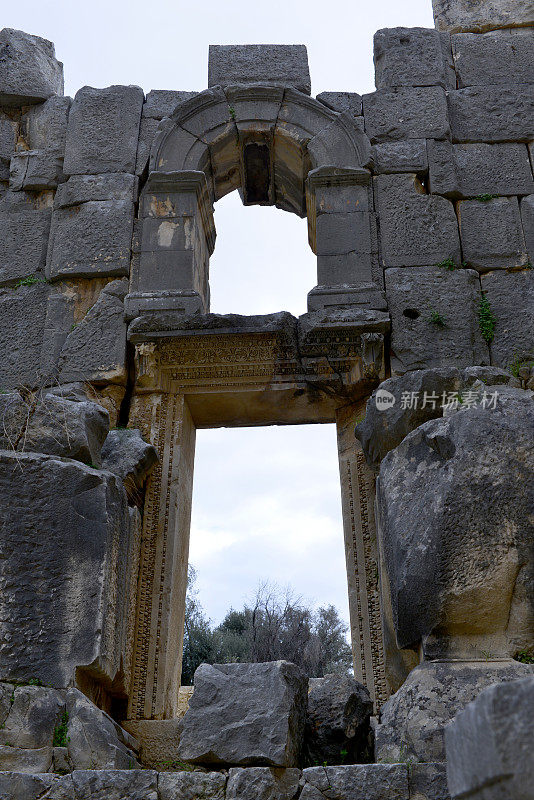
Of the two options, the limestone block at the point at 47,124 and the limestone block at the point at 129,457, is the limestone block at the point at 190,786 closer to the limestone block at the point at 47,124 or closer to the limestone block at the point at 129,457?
the limestone block at the point at 129,457

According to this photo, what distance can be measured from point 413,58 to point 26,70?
3585 millimetres

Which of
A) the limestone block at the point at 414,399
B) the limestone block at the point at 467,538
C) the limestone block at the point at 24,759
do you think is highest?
the limestone block at the point at 414,399

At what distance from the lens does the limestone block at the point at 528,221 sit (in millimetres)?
6854

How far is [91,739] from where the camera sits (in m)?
4.24

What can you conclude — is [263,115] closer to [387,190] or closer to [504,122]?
[387,190]

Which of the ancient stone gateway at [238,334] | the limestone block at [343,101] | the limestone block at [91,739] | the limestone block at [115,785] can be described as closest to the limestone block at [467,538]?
the limestone block at [115,785]

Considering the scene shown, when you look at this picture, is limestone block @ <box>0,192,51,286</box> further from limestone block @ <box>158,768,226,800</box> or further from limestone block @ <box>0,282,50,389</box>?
limestone block @ <box>158,768,226,800</box>

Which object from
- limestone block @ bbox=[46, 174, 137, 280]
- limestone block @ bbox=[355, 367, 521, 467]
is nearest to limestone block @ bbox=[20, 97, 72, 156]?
limestone block @ bbox=[46, 174, 137, 280]

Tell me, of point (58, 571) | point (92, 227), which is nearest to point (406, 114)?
point (92, 227)

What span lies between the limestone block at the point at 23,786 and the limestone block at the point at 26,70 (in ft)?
20.3

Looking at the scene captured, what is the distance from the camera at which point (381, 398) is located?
507 centimetres

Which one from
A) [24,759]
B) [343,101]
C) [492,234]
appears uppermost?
[343,101]

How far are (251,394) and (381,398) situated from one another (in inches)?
69.0

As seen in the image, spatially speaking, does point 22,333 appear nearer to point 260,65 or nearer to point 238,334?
point 238,334
